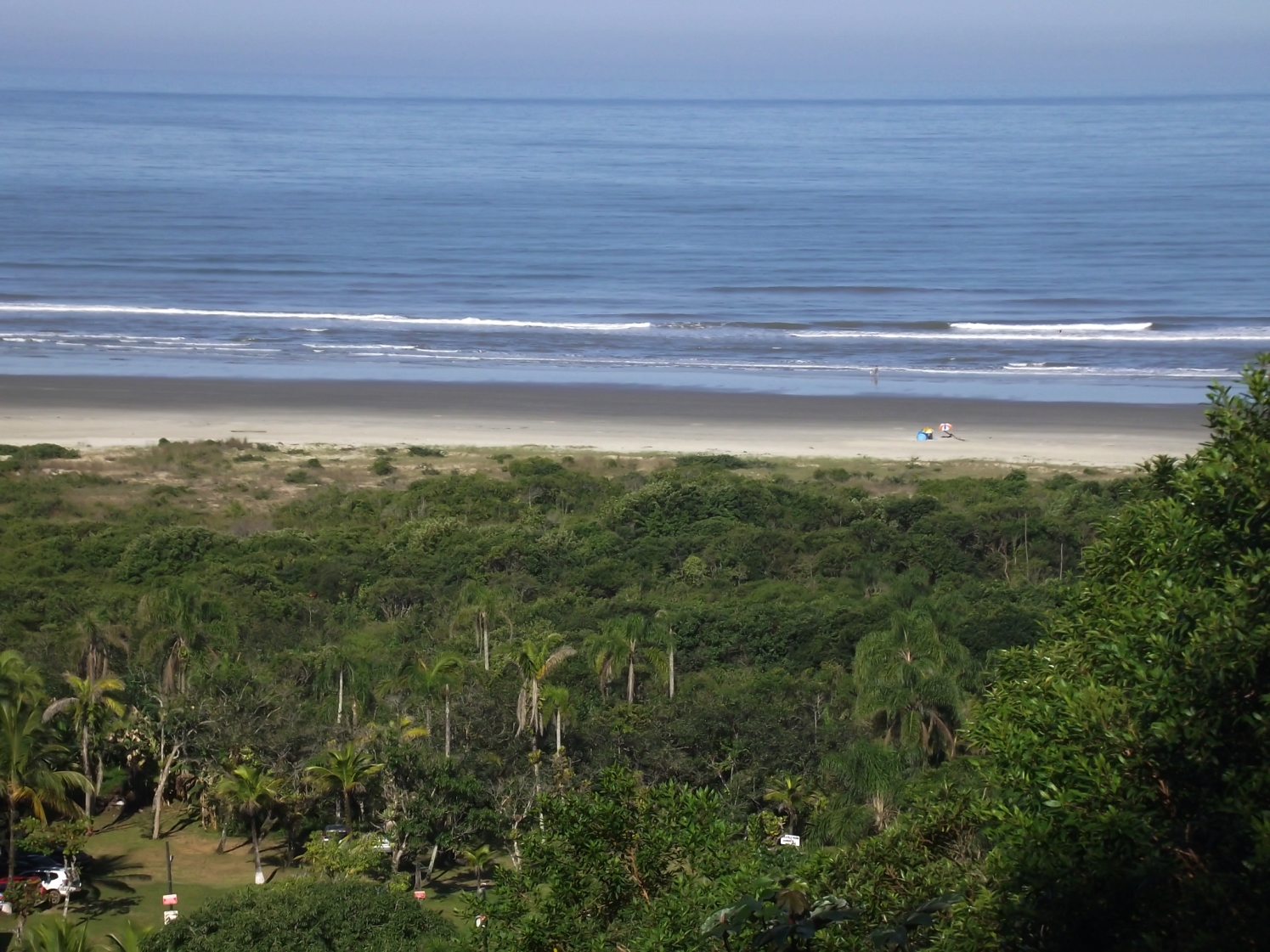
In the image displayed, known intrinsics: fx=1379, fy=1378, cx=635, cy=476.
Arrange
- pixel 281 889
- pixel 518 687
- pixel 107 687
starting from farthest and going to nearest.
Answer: pixel 518 687 → pixel 107 687 → pixel 281 889

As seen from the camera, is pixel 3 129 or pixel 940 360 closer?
pixel 940 360

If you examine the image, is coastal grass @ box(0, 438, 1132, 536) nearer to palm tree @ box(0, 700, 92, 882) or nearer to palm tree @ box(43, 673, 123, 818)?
palm tree @ box(43, 673, 123, 818)

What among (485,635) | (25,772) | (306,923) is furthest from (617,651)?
(306,923)

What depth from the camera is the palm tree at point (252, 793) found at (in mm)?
18812

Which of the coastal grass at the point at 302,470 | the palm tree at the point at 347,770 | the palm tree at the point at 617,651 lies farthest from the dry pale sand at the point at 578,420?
the palm tree at the point at 347,770

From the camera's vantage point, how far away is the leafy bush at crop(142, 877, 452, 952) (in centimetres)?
1334

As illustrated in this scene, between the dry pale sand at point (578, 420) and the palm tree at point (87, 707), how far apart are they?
24.2 meters

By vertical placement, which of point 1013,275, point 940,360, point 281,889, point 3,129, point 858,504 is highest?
point 3,129

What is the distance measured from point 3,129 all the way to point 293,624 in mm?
177784

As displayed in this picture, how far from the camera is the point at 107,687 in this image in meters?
20.6

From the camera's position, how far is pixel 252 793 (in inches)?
741

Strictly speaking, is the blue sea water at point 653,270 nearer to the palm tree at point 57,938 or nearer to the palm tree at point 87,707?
the palm tree at point 87,707

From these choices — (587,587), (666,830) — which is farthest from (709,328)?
(666,830)

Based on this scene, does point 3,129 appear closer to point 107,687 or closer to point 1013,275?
point 1013,275
